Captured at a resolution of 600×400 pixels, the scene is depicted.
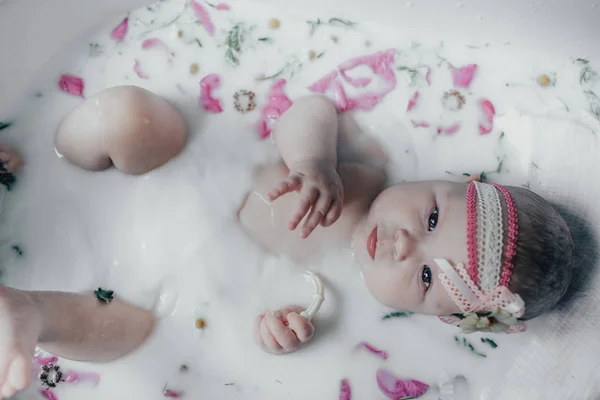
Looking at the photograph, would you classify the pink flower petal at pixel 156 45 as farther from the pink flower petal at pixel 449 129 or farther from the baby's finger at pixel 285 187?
the pink flower petal at pixel 449 129

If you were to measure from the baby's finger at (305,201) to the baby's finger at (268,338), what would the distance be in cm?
23

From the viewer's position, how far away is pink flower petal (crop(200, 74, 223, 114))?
1.29m

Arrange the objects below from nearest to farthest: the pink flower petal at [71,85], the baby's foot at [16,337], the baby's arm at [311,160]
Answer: the baby's foot at [16,337]
the baby's arm at [311,160]
the pink flower petal at [71,85]

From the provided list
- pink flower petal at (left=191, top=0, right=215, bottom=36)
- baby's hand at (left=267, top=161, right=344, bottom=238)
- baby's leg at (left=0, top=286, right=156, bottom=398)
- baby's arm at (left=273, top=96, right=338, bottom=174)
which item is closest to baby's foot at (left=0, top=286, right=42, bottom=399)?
baby's leg at (left=0, top=286, right=156, bottom=398)

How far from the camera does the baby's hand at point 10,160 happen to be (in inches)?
46.2

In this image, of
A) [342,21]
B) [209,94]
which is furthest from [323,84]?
[209,94]

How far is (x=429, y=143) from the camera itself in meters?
1.29

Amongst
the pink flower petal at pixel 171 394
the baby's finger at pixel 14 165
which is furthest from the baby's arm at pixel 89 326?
the baby's finger at pixel 14 165

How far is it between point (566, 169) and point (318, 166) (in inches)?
19.5

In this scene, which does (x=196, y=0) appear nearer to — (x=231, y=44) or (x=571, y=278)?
(x=231, y=44)

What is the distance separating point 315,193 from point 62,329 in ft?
1.54

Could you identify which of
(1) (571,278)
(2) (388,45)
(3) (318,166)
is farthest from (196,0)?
(1) (571,278)

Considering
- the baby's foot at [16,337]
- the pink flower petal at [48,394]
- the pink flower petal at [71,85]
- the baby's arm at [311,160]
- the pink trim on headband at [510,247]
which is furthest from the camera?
the pink flower petal at [71,85]

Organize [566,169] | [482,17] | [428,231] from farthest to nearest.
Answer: [482,17], [566,169], [428,231]
